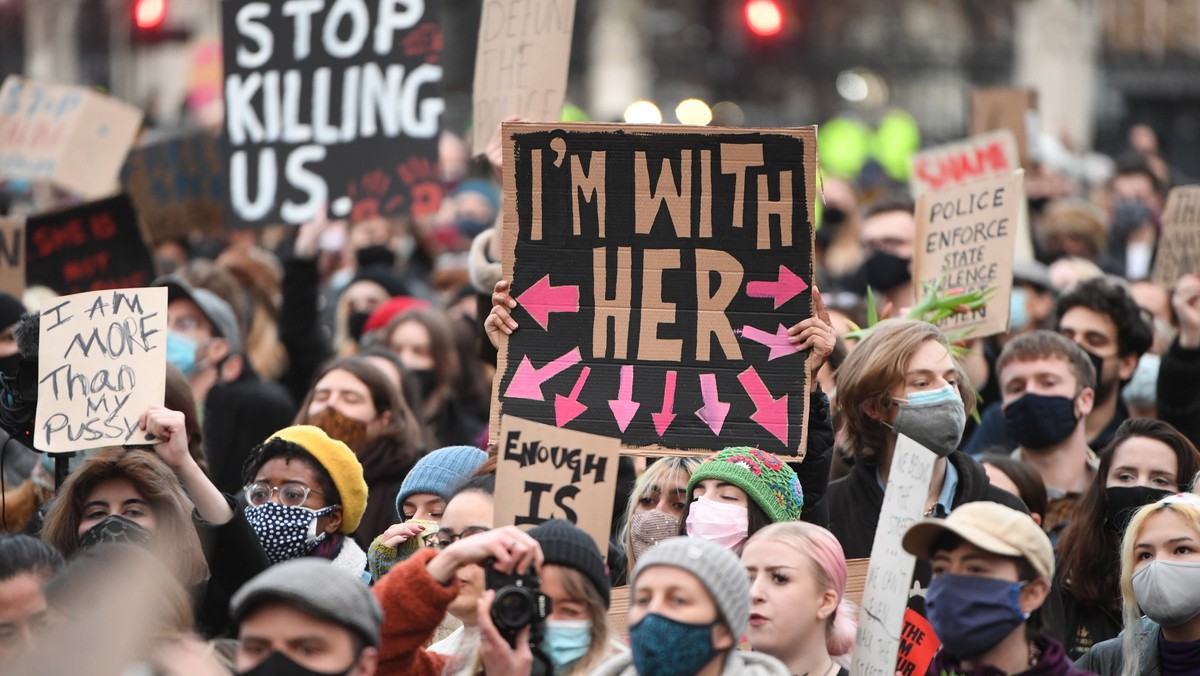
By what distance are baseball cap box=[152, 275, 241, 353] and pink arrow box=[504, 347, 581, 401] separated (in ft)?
9.61

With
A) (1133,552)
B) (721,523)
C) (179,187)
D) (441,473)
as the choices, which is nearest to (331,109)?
(179,187)

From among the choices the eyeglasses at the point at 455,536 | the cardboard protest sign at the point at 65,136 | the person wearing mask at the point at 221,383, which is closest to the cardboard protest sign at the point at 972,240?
the person wearing mask at the point at 221,383

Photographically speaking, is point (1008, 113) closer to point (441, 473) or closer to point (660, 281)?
point (660, 281)

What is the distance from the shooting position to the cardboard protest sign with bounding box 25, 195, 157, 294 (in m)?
9.20

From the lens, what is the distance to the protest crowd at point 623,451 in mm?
4984

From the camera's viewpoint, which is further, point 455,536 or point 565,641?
point 455,536

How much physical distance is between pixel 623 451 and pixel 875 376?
36.9 inches

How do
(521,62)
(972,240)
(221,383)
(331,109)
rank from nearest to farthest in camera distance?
(521,62), (972,240), (221,383), (331,109)

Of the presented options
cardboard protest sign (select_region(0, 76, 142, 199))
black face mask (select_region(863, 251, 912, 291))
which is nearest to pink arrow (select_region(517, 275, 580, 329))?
black face mask (select_region(863, 251, 912, 291))

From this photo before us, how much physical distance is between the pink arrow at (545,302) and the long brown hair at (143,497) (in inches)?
44.5

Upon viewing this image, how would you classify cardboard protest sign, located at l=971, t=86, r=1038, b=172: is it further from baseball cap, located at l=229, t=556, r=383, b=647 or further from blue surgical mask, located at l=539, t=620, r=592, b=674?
baseball cap, located at l=229, t=556, r=383, b=647

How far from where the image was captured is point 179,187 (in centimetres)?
1210

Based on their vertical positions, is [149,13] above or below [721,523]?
above

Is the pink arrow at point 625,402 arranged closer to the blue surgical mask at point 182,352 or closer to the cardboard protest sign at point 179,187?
the blue surgical mask at point 182,352
